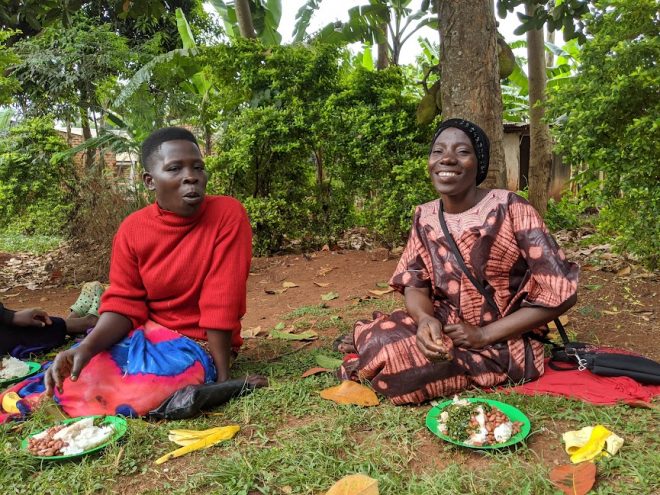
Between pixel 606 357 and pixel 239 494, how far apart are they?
1744mm

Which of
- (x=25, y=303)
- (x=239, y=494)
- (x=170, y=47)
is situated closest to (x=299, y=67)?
(x=25, y=303)

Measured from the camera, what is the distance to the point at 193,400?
2.42 meters

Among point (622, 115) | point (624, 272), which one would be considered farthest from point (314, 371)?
point (624, 272)

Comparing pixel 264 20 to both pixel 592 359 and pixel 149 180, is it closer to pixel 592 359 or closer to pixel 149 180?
pixel 149 180

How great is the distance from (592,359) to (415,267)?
3.04 ft

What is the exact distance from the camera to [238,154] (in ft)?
19.4

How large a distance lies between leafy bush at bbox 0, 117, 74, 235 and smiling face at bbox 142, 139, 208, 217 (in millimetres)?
6309

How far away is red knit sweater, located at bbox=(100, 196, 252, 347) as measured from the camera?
8.87 ft

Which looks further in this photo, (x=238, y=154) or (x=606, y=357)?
(x=238, y=154)

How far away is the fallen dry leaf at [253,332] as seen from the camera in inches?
154

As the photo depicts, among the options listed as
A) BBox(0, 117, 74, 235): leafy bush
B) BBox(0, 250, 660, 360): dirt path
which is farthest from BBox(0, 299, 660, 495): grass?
BBox(0, 117, 74, 235): leafy bush

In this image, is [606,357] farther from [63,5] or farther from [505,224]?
[63,5]

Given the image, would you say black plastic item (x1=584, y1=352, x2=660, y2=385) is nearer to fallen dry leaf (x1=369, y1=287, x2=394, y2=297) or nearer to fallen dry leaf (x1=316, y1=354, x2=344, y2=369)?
fallen dry leaf (x1=316, y1=354, x2=344, y2=369)

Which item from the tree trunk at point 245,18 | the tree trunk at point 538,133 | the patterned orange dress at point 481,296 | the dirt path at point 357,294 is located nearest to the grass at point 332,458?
the patterned orange dress at point 481,296
